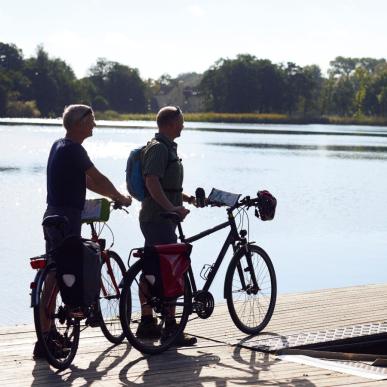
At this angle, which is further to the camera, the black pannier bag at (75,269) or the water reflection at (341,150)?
the water reflection at (341,150)

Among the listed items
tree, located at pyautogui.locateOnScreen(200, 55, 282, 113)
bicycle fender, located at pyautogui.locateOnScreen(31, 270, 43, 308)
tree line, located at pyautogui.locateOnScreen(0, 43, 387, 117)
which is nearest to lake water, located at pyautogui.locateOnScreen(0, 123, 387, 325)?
bicycle fender, located at pyautogui.locateOnScreen(31, 270, 43, 308)

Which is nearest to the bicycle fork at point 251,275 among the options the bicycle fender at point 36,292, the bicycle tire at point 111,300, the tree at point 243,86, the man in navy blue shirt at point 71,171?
the bicycle tire at point 111,300

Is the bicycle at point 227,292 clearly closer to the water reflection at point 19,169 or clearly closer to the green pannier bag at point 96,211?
the green pannier bag at point 96,211

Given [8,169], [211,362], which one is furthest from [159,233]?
[8,169]

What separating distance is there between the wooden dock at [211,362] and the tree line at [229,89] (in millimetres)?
104202

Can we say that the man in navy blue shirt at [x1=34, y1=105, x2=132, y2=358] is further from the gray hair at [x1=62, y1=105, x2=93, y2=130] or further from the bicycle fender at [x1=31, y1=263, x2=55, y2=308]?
the bicycle fender at [x1=31, y1=263, x2=55, y2=308]

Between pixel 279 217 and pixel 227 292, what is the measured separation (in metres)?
14.2

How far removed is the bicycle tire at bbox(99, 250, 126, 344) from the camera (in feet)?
18.6

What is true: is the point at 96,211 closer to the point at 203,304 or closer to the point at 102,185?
the point at 102,185

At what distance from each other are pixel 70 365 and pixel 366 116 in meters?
123

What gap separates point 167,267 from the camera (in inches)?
213

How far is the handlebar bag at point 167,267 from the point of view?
5.37 metres

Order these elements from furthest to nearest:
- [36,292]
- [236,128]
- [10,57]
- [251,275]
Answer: [10,57] → [236,128] → [251,275] → [36,292]

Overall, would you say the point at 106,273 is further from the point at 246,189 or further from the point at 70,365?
the point at 246,189
